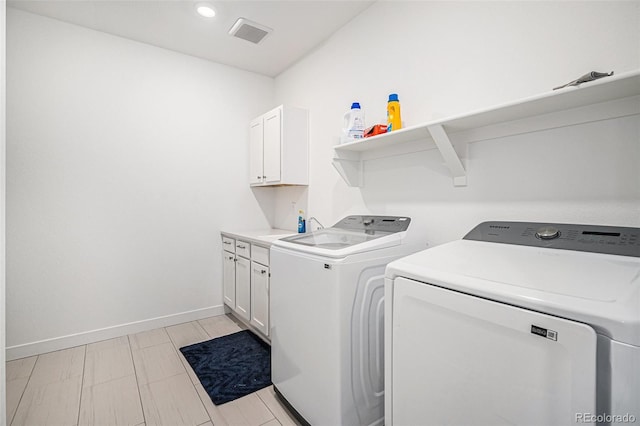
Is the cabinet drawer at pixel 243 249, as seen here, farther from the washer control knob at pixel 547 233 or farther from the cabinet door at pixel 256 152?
the washer control knob at pixel 547 233

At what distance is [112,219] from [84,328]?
952 mm

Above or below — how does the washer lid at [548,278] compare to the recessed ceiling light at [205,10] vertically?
below

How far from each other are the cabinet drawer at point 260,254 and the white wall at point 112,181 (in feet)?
2.81

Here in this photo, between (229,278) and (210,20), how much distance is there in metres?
2.31

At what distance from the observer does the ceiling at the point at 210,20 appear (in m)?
2.21

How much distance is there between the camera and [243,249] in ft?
8.91

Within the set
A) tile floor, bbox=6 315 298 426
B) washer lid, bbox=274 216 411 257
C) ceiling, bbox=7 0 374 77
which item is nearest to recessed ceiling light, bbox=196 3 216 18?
ceiling, bbox=7 0 374 77

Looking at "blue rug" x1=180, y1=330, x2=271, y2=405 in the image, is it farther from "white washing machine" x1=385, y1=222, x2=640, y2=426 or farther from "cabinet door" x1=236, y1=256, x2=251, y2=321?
"white washing machine" x1=385, y1=222, x2=640, y2=426

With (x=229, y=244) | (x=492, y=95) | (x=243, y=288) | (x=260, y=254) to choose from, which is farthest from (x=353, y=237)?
(x=229, y=244)

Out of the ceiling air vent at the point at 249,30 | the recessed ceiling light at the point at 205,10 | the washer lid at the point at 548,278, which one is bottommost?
the washer lid at the point at 548,278

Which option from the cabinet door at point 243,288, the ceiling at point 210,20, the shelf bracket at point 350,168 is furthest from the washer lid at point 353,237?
the ceiling at point 210,20

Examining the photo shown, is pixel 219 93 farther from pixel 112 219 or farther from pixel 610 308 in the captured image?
pixel 610 308

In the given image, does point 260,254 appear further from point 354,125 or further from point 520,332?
point 520,332

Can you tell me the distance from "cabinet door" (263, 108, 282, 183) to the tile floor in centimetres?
169
